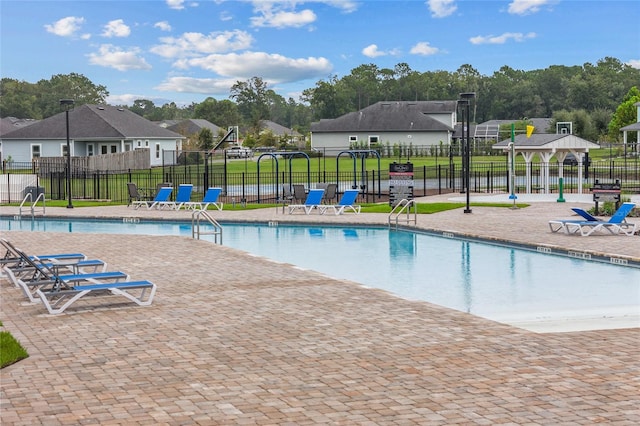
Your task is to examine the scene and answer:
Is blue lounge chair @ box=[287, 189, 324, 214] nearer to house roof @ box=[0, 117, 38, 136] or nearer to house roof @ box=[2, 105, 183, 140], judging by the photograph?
house roof @ box=[2, 105, 183, 140]

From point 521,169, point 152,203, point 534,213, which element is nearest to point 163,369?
point 534,213

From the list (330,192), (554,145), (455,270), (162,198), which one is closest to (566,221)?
(455,270)

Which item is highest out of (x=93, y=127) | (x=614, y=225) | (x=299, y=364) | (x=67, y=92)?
(x=67, y=92)

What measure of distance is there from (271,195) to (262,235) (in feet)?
41.6

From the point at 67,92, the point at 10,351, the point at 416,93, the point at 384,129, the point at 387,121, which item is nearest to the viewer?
the point at 10,351

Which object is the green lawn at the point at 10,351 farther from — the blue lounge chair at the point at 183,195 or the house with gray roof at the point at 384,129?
the house with gray roof at the point at 384,129

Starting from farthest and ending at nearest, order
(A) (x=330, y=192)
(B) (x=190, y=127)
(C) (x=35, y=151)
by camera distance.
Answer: (B) (x=190, y=127) < (C) (x=35, y=151) < (A) (x=330, y=192)

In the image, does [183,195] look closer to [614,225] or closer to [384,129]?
[614,225]

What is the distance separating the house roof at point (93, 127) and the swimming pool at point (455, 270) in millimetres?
34355

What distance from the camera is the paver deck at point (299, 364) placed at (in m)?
6.49

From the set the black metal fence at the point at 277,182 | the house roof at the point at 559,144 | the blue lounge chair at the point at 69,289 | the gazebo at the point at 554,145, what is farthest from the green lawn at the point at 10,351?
the house roof at the point at 559,144

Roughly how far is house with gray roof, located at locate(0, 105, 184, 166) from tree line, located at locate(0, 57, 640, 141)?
3139 centimetres

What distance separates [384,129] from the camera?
76250 millimetres

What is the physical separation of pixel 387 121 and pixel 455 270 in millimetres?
61691
